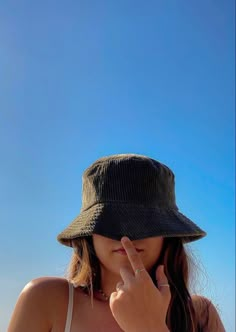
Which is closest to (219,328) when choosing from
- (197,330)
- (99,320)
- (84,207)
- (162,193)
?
(197,330)

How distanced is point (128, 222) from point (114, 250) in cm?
16

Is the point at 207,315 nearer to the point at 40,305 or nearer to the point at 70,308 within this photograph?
the point at 70,308

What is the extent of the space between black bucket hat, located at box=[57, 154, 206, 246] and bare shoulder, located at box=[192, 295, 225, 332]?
19.5 inches

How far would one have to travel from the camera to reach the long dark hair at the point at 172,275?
98.7 inches

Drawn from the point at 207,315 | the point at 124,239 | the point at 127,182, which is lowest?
the point at 207,315

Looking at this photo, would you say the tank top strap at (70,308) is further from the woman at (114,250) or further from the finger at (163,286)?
the finger at (163,286)

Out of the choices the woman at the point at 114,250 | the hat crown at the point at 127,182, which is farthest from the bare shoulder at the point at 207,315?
the hat crown at the point at 127,182

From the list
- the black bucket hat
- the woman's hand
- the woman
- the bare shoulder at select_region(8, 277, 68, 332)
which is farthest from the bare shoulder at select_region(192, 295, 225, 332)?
the woman's hand

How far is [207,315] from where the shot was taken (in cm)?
271

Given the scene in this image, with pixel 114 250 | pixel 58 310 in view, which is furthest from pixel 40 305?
pixel 114 250

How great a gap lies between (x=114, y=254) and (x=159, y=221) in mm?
264

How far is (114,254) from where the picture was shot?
2266 mm

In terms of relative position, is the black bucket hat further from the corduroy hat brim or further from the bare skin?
the bare skin

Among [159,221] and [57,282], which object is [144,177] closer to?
[159,221]
